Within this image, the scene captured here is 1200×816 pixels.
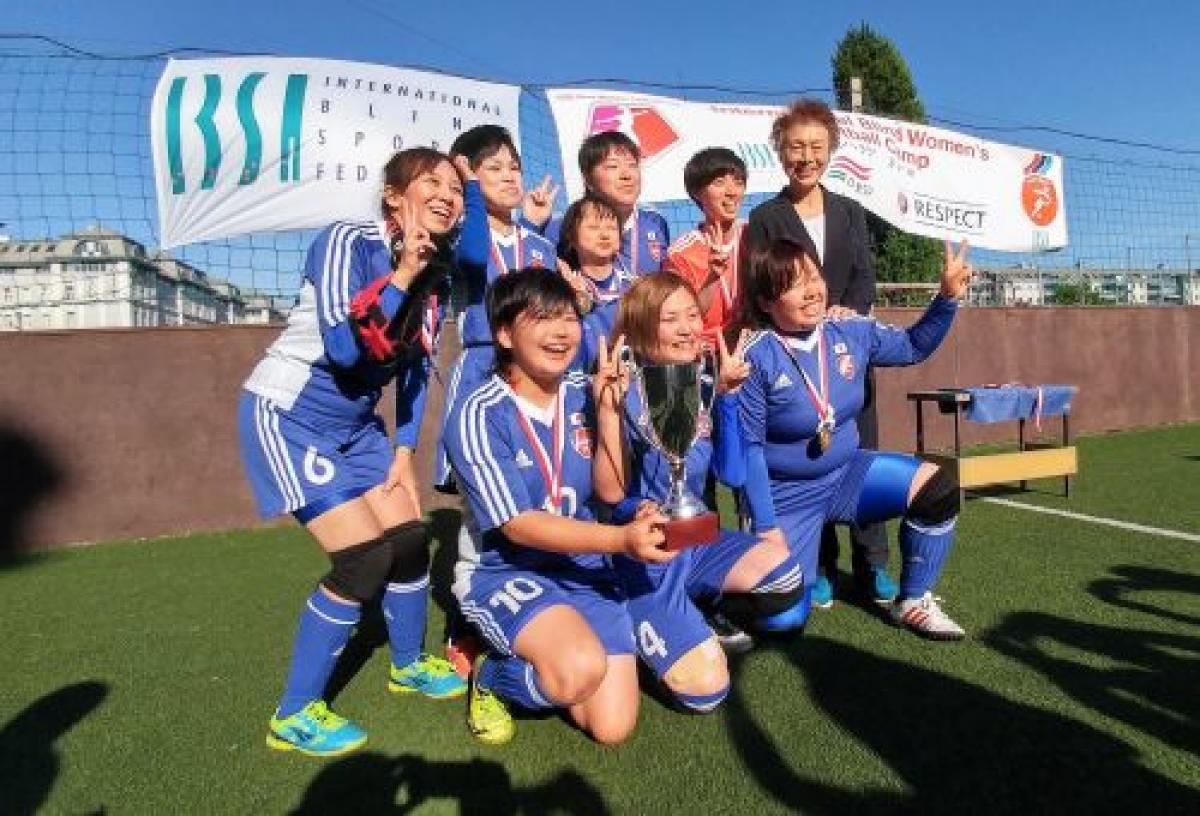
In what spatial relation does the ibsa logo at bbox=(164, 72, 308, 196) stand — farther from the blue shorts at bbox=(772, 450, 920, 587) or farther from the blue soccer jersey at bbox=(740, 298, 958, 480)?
the blue shorts at bbox=(772, 450, 920, 587)

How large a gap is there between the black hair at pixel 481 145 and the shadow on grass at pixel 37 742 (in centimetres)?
239

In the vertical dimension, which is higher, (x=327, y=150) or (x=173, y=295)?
(x=327, y=150)

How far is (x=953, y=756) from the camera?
2.43m

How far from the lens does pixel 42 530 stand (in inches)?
229

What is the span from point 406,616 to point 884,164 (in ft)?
23.9

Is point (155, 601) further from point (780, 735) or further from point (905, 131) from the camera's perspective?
point (905, 131)

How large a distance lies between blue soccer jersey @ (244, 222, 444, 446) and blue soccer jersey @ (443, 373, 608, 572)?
0.34 m

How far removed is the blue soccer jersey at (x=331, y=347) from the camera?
268cm

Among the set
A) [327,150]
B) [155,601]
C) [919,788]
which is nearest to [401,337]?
[919,788]

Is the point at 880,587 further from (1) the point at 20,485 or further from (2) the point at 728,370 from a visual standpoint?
(1) the point at 20,485

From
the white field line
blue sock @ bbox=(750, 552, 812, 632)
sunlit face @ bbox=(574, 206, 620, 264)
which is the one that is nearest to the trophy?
blue sock @ bbox=(750, 552, 812, 632)

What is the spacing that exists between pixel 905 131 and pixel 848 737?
7686 mm

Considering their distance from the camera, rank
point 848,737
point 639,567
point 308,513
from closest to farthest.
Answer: point 848,737 < point 308,513 < point 639,567

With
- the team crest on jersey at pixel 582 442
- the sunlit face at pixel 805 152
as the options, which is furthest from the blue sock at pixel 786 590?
the sunlit face at pixel 805 152
